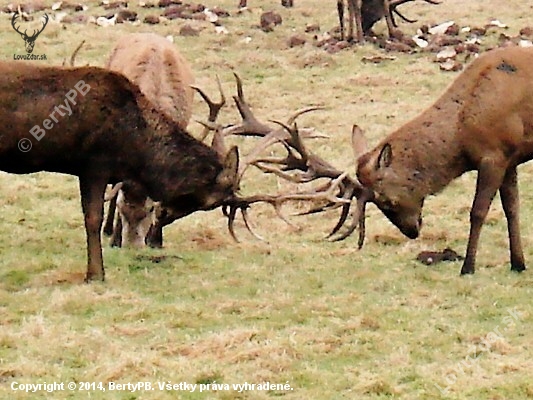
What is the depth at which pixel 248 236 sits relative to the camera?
36.7ft

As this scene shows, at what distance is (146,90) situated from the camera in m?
10.9

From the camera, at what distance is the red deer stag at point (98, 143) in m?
8.48

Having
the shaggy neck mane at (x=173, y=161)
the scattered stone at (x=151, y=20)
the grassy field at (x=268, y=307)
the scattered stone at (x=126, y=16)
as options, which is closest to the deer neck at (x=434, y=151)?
the grassy field at (x=268, y=307)

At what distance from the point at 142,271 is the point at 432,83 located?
368 inches

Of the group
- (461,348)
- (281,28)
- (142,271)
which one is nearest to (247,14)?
(281,28)

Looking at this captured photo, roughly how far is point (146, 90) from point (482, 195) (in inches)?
141

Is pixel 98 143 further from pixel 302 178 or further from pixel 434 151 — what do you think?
pixel 434 151

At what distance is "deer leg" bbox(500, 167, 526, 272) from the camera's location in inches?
375

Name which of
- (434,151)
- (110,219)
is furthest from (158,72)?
(434,151)

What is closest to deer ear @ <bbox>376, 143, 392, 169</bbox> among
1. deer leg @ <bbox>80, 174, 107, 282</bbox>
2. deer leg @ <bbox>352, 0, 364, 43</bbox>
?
deer leg @ <bbox>80, 174, 107, 282</bbox>

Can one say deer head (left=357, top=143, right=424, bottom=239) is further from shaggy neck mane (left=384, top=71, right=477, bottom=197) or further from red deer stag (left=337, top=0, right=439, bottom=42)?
red deer stag (left=337, top=0, right=439, bottom=42)

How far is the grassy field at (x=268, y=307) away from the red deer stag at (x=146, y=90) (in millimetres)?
335

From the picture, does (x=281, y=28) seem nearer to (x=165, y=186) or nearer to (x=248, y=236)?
(x=248, y=236)

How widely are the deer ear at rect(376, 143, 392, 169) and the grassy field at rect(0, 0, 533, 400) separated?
3.10ft
